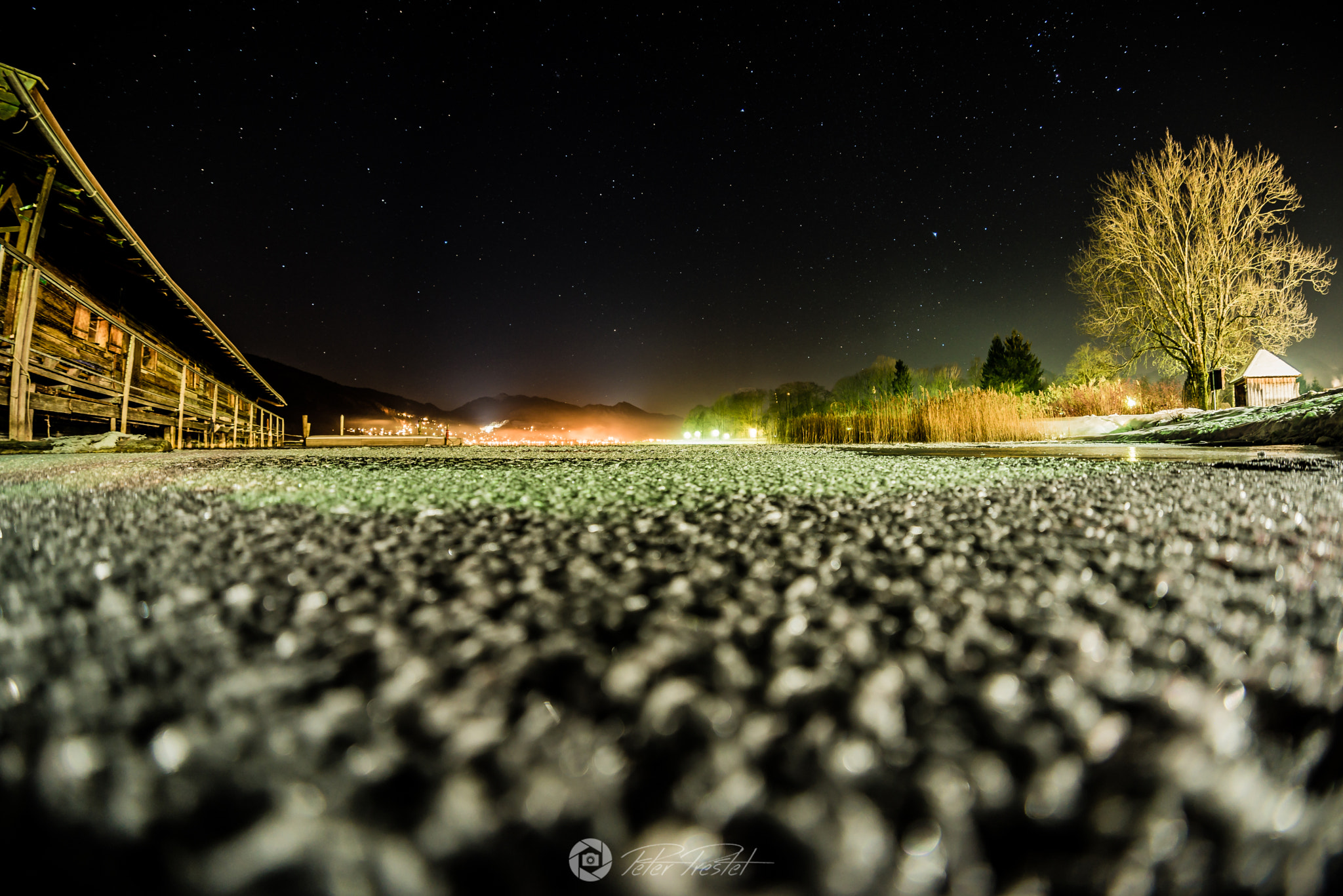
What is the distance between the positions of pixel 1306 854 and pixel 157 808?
0.57 m

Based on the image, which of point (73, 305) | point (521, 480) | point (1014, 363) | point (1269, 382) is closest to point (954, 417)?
point (521, 480)

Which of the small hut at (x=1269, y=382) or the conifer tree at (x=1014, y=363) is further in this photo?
the conifer tree at (x=1014, y=363)

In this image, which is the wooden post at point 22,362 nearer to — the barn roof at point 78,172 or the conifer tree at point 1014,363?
the barn roof at point 78,172

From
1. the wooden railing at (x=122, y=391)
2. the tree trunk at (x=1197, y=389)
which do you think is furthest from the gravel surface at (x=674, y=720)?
the tree trunk at (x=1197, y=389)

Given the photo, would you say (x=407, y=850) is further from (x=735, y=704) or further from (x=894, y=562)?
(x=894, y=562)

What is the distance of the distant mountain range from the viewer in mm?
60312

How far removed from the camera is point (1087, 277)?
15.7 m

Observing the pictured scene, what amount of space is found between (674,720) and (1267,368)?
72.0 feet

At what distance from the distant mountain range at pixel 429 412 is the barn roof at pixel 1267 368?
3861 centimetres

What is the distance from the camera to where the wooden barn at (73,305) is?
3.70m

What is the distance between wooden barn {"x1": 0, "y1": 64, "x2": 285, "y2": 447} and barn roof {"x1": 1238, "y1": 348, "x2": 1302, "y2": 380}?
22.7 metres

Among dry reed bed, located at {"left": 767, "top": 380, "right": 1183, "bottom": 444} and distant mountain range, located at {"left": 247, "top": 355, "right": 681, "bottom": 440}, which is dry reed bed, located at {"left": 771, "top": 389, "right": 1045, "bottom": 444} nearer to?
dry reed bed, located at {"left": 767, "top": 380, "right": 1183, "bottom": 444}

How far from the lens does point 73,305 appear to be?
6641 millimetres

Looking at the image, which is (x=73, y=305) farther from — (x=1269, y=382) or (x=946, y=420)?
(x=1269, y=382)
